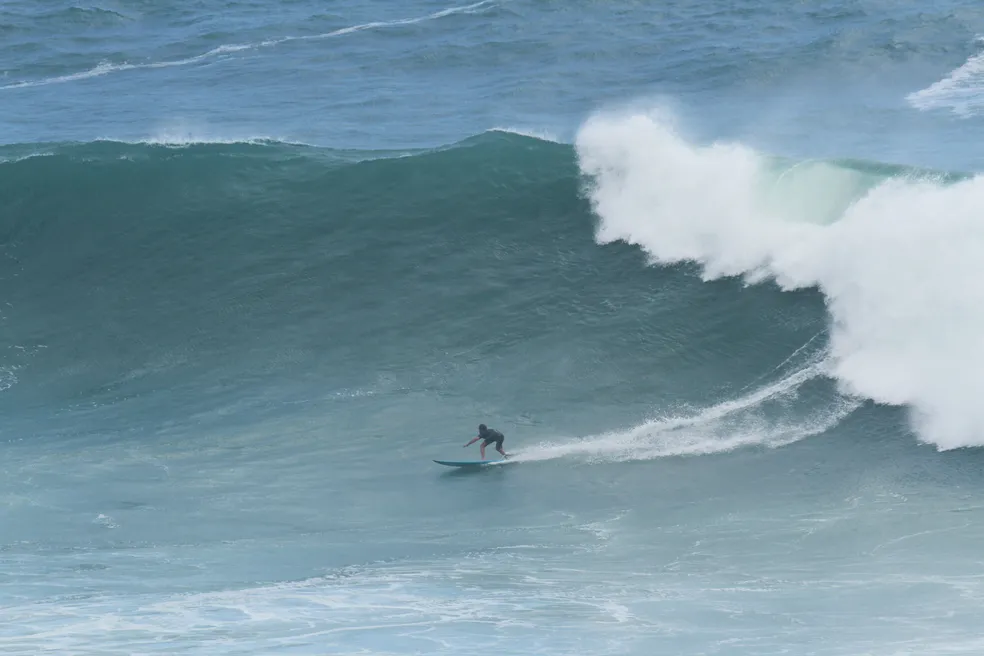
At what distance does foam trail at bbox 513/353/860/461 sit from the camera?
16.0m

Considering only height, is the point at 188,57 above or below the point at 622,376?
above

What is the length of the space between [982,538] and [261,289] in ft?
39.4

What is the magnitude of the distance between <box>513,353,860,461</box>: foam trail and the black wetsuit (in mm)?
305

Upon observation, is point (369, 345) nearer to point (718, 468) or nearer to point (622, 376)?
point (622, 376)

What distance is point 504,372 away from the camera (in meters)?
18.2

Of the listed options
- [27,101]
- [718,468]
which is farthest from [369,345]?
[27,101]

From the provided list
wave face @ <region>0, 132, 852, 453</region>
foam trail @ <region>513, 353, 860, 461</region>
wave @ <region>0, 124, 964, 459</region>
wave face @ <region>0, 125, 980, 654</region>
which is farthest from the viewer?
wave face @ <region>0, 132, 852, 453</region>

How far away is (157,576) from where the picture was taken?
13.1 m

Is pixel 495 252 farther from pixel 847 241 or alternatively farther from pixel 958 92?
pixel 958 92

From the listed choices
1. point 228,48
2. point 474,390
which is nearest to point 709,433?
point 474,390

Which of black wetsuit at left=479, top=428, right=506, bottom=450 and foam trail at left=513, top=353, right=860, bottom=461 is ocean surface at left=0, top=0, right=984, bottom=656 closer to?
foam trail at left=513, top=353, right=860, bottom=461

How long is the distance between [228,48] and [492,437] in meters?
24.3

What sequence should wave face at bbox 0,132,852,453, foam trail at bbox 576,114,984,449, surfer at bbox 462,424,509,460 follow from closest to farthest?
surfer at bbox 462,424,509,460 → foam trail at bbox 576,114,984,449 → wave face at bbox 0,132,852,453

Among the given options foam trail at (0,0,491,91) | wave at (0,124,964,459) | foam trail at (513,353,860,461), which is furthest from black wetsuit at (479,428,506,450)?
foam trail at (0,0,491,91)
